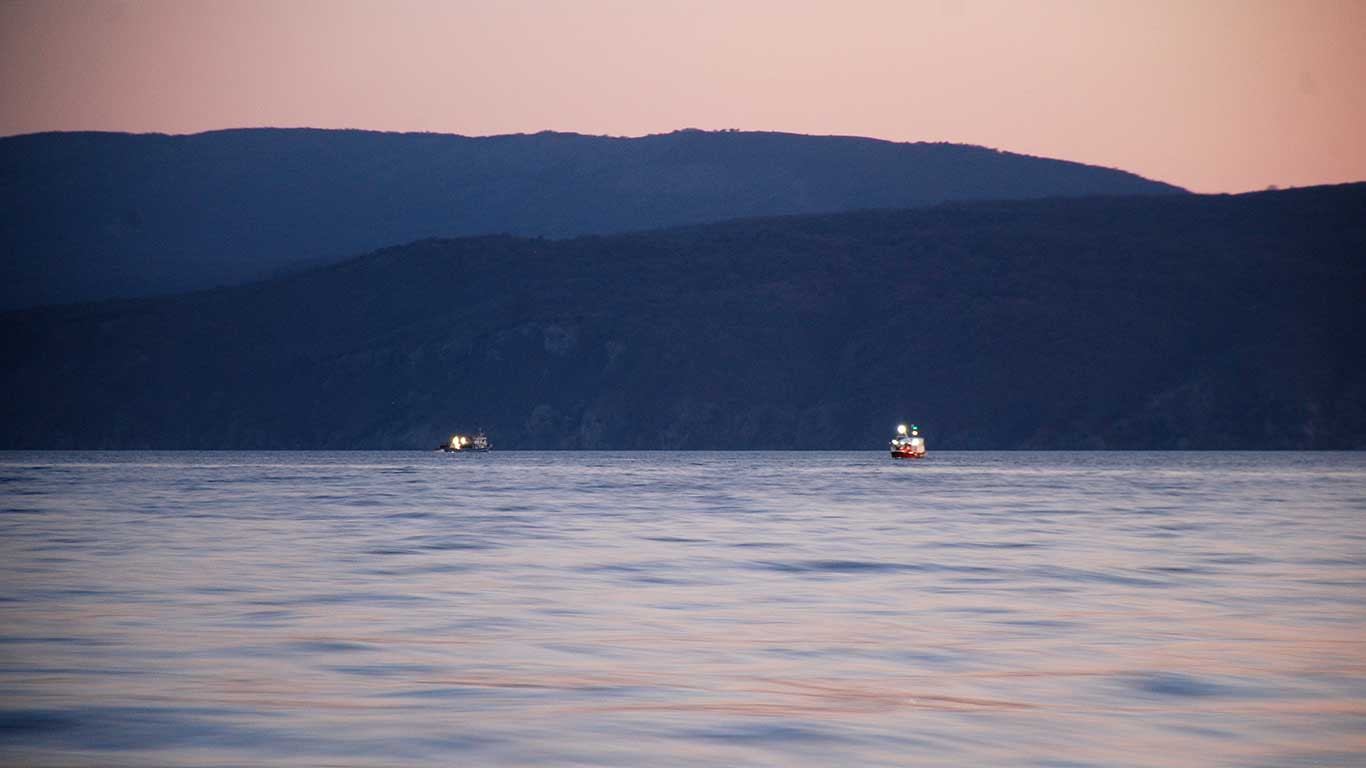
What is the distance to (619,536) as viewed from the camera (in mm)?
40688

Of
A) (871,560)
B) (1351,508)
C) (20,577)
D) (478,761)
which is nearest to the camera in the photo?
(478,761)

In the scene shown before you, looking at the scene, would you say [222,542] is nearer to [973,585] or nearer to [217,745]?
[973,585]

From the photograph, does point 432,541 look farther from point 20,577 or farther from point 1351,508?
point 1351,508

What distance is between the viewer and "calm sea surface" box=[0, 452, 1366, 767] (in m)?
13.3

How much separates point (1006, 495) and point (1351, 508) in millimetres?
16508

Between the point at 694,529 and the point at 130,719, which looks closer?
the point at 130,719

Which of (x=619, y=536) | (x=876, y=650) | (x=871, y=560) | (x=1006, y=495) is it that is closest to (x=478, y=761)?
(x=876, y=650)

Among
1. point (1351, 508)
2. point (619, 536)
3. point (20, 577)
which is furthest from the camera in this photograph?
point (1351, 508)

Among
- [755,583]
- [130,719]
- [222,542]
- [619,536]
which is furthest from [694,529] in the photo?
[130,719]

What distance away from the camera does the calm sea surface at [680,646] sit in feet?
43.7

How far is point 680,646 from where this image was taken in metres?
19.2

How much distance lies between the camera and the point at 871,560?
32.5 metres

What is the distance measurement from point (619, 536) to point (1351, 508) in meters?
27.0

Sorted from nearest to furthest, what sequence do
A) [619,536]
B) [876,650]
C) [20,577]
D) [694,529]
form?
1. [876,650]
2. [20,577]
3. [619,536]
4. [694,529]
